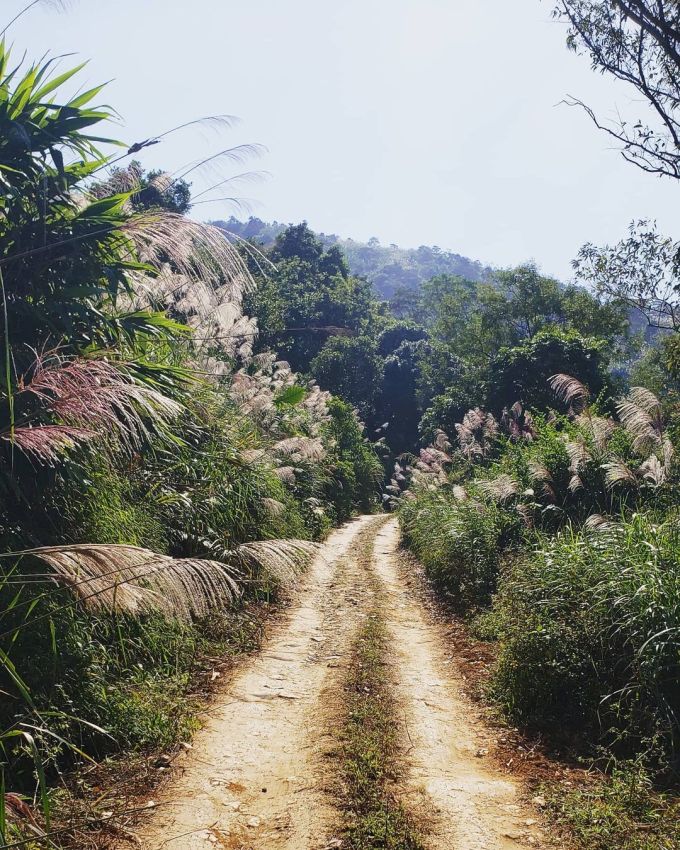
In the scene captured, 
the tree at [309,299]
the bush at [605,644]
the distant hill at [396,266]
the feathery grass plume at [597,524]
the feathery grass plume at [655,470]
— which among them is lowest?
the bush at [605,644]

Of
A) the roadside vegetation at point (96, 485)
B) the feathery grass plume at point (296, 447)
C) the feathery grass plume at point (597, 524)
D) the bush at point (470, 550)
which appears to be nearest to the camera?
the roadside vegetation at point (96, 485)

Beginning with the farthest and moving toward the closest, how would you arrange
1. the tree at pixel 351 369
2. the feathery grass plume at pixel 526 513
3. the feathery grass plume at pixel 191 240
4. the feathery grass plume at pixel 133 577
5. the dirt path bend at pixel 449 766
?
the tree at pixel 351 369 → the feathery grass plume at pixel 526 513 → the feathery grass plume at pixel 191 240 → the dirt path bend at pixel 449 766 → the feathery grass plume at pixel 133 577

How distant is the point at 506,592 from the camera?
255 inches

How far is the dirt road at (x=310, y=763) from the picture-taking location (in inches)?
123

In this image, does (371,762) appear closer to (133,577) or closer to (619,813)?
(619,813)

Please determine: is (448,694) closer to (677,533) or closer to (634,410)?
(677,533)

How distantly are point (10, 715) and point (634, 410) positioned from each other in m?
7.10

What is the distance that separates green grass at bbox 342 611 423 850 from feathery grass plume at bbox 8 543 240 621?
1.49 meters

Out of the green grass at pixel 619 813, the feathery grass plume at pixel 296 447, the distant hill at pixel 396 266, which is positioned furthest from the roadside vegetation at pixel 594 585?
the distant hill at pixel 396 266

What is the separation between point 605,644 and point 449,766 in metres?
1.48

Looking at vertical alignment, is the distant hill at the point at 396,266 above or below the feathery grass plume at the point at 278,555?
above

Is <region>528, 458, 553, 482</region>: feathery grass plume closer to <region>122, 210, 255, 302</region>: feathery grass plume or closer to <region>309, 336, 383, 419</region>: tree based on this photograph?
<region>122, 210, 255, 302</region>: feathery grass plume

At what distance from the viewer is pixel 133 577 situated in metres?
2.54

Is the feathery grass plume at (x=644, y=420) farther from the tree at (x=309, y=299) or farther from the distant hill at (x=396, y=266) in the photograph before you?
the distant hill at (x=396, y=266)
